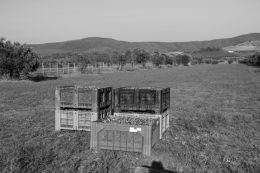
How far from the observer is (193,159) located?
22.6 feet

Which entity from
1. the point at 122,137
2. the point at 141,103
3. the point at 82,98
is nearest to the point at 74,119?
the point at 82,98

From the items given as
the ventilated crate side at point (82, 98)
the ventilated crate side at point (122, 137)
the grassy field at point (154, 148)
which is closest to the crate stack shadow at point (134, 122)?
the ventilated crate side at point (122, 137)

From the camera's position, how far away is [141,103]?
28.6ft

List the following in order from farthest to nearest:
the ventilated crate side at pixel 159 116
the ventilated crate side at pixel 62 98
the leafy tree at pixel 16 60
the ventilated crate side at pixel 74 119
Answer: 1. the leafy tree at pixel 16 60
2. the ventilated crate side at pixel 62 98
3. the ventilated crate side at pixel 74 119
4. the ventilated crate side at pixel 159 116

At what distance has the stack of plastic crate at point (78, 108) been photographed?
8.66 meters

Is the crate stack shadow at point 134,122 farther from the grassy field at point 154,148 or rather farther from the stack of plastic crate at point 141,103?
the grassy field at point 154,148

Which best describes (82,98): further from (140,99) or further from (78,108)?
(140,99)

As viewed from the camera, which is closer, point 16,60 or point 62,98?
point 62,98

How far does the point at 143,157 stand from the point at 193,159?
3.60ft

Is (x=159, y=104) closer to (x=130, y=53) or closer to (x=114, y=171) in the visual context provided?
(x=114, y=171)

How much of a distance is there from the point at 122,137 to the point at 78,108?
2.40 meters

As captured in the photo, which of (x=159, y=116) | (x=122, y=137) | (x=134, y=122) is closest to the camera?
(x=122, y=137)

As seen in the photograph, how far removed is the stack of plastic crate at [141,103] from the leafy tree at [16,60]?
2315 cm

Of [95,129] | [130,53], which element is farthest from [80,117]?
[130,53]
